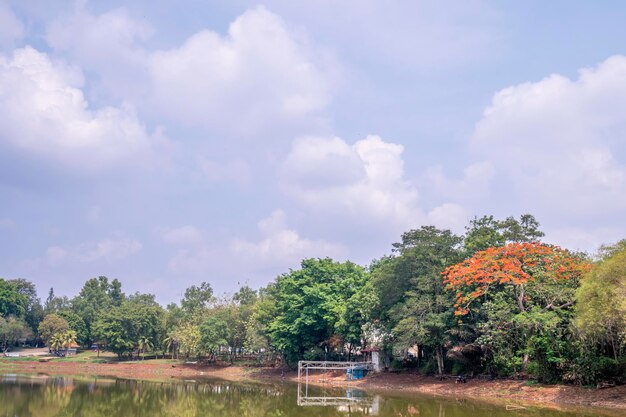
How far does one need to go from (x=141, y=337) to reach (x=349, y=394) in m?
43.2

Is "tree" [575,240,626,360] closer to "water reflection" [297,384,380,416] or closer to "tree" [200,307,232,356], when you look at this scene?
"water reflection" [297,384,380,416]

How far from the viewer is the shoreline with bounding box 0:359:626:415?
24.6 m

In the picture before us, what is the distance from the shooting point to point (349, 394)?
107 feet

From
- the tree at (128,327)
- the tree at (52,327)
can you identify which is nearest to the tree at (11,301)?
the tree at (52,327)

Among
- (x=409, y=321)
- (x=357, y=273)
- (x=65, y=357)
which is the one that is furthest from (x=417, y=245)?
(x=65, y=357)

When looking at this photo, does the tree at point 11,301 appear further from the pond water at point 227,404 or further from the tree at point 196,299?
the pond water at point 227,404

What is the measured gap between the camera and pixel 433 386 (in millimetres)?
34500

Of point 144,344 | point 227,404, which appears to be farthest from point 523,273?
point 144,344

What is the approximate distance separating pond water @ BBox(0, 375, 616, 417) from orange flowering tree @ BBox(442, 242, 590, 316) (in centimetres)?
685

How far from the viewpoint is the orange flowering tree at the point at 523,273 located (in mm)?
28938

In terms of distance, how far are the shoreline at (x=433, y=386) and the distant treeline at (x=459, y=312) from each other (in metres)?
1.10

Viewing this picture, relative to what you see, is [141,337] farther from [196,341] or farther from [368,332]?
[368,332]

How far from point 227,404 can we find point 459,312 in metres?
13.8

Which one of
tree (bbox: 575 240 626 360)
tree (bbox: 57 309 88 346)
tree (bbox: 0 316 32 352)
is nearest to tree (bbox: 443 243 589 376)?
tree (bbox: 575 240 626 360)
